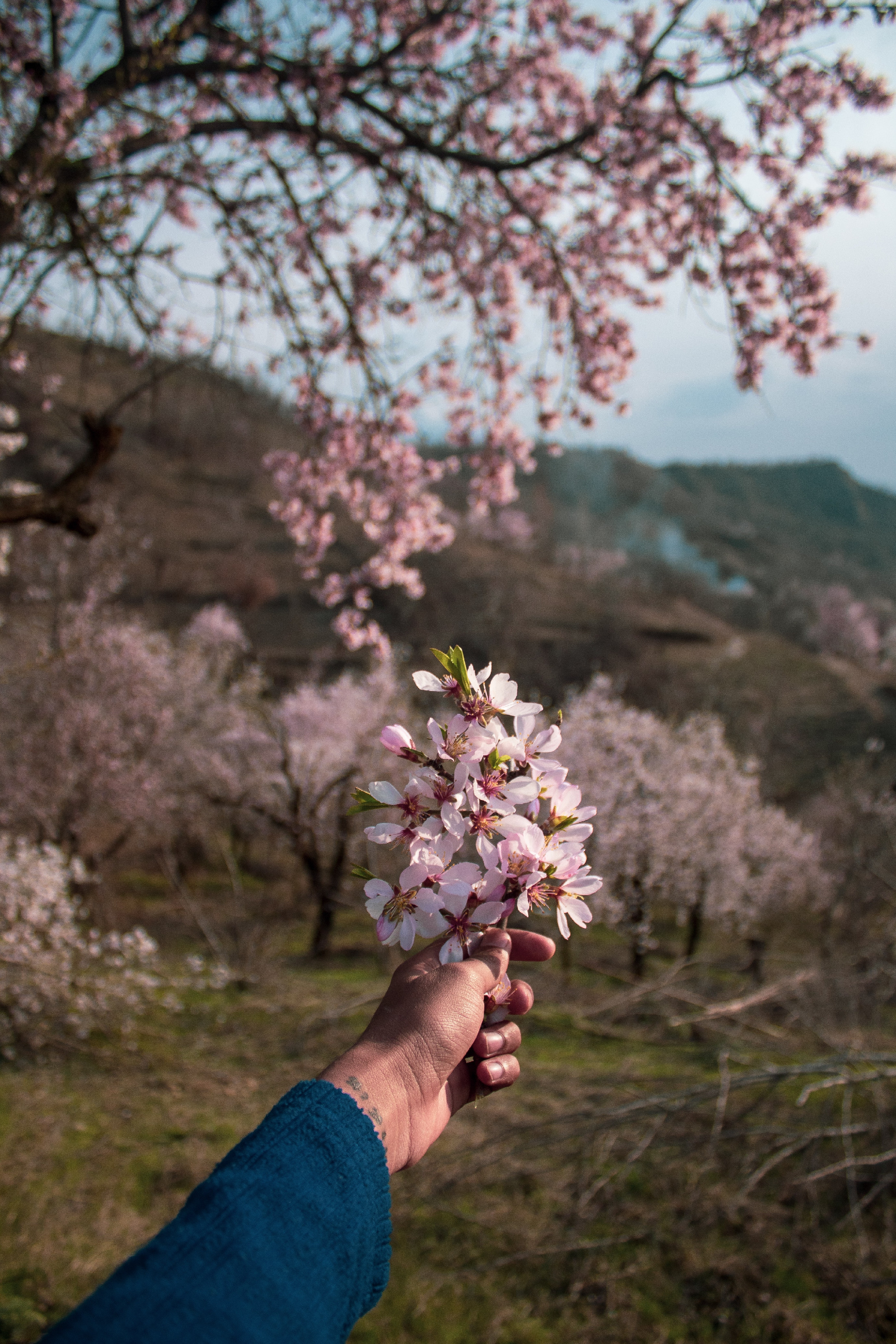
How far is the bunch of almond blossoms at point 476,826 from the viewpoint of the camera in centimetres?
120

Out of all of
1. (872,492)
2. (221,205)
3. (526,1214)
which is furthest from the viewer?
(872,492)

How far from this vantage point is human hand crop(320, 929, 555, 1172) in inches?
44.7

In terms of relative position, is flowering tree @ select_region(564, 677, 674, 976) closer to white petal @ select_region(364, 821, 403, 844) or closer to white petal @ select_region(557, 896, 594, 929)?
white petal @ select_region(557, 896, 594, 929)

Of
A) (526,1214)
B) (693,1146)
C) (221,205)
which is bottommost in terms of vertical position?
(526,1214)

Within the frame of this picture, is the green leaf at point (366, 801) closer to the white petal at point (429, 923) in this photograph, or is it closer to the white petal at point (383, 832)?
the white petal at point (383, 832)

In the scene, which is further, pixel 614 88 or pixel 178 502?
pixel 178 502

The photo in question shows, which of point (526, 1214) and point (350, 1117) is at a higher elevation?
point (350, 1117)

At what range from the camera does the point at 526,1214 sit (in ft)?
13.3

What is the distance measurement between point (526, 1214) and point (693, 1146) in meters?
1.00

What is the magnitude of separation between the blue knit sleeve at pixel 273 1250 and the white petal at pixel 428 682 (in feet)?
2.04

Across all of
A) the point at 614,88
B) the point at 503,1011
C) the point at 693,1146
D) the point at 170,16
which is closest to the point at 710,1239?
the point at 693,1146

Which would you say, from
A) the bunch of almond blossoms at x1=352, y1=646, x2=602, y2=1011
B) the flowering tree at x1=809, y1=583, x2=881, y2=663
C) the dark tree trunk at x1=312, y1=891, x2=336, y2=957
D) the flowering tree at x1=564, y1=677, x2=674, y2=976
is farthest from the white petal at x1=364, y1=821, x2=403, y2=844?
the flowering tree at x1=809, y1=583, x2=881, y2=663

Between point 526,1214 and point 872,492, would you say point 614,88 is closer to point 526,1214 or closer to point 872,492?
point 526,1214

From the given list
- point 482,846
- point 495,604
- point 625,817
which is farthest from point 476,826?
point 495,604
